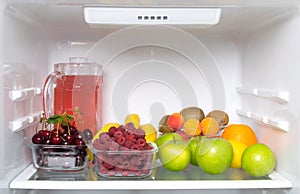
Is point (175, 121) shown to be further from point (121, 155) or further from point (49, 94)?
point (49, 94)

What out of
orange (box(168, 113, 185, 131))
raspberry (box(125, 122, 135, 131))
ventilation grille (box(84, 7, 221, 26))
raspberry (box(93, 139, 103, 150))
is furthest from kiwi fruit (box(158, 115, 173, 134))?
ventilation grille (box(84, 7, 221, 26))

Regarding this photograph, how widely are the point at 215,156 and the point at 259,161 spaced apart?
12 cm

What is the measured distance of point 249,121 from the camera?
4.62ft

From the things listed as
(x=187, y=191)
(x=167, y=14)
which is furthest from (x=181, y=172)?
(x=167, y=14)

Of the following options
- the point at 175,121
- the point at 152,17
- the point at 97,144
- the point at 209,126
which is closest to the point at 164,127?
the point at 175,121

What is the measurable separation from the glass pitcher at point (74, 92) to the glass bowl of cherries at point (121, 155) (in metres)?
0.22

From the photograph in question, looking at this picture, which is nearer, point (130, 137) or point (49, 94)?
point (130, 137)

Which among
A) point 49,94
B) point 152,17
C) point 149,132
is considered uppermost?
point 152,17

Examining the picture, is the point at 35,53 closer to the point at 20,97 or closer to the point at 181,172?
the point at 20,97

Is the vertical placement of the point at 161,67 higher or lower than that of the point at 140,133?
higher

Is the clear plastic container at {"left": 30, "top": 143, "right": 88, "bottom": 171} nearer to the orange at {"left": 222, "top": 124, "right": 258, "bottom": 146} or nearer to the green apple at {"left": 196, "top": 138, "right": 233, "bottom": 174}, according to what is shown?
the green apple at {"left": 196, "top": 138, "right": 233, "bottom": 174}

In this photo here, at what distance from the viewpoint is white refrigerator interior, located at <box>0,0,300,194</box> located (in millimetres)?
1028

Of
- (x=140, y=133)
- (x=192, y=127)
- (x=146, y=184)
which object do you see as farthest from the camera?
(x=192, y=127)

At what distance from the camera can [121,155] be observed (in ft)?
3.48
